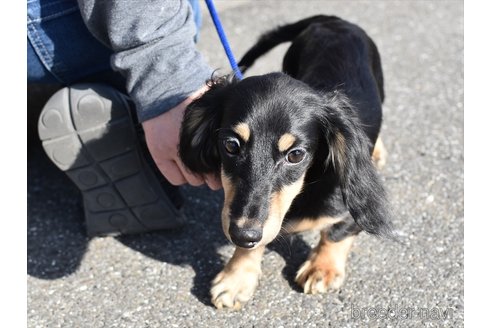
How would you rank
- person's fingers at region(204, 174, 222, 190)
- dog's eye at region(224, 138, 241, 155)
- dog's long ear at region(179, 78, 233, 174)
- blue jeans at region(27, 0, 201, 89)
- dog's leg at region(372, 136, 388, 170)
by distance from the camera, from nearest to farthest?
dog's eye at region(224, 138, 241, 155) < dog's long ear at region(179, 78, 233, 174) < person's fingers at region(204, 174, 222, 190) < blue jeans at region(27, 0, 201, 89) < dog's leg at region(372, 136, 388, 170)

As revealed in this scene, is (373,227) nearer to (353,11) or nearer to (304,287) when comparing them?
(304,287)

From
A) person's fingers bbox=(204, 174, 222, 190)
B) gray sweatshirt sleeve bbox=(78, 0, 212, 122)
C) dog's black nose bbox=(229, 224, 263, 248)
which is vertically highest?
gray sweatshirt sleeve bbox=(78, 0, 212, 122)

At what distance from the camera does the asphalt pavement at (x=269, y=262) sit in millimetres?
2127

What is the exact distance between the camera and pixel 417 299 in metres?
2.17

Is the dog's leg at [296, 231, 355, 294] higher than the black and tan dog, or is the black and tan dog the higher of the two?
the black and tan dog

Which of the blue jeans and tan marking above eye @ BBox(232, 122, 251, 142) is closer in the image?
tan marking above eye @ BBox(232, 122, 251, 142)

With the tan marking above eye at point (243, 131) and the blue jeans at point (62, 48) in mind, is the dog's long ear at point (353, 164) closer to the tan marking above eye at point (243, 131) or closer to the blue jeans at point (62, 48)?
the tan marking above eye at point (243, 131)

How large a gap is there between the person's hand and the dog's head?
0.07 meters

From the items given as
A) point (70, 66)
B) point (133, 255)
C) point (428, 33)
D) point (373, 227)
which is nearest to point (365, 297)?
point (373, 227)

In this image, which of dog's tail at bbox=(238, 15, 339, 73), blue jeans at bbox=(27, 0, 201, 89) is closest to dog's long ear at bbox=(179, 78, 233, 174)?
blue jeans at bbox=(27, 0, 201, 89)

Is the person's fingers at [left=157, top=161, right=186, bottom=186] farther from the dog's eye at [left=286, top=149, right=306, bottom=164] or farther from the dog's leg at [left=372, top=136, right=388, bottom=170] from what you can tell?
the dog's leg at [left=372, top=136, right=388, bottom=170]

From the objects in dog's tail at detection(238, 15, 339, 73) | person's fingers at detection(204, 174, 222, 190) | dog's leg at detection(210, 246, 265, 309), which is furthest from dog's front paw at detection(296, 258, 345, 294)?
A: dog's tail at detection(238, 15, 339, 73)

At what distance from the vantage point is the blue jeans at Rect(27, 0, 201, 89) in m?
2.26

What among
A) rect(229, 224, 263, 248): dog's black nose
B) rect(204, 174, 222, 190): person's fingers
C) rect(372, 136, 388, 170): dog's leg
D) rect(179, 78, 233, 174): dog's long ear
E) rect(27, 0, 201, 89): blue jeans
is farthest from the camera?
rect(372, 136, 388, 170): dog's leg
